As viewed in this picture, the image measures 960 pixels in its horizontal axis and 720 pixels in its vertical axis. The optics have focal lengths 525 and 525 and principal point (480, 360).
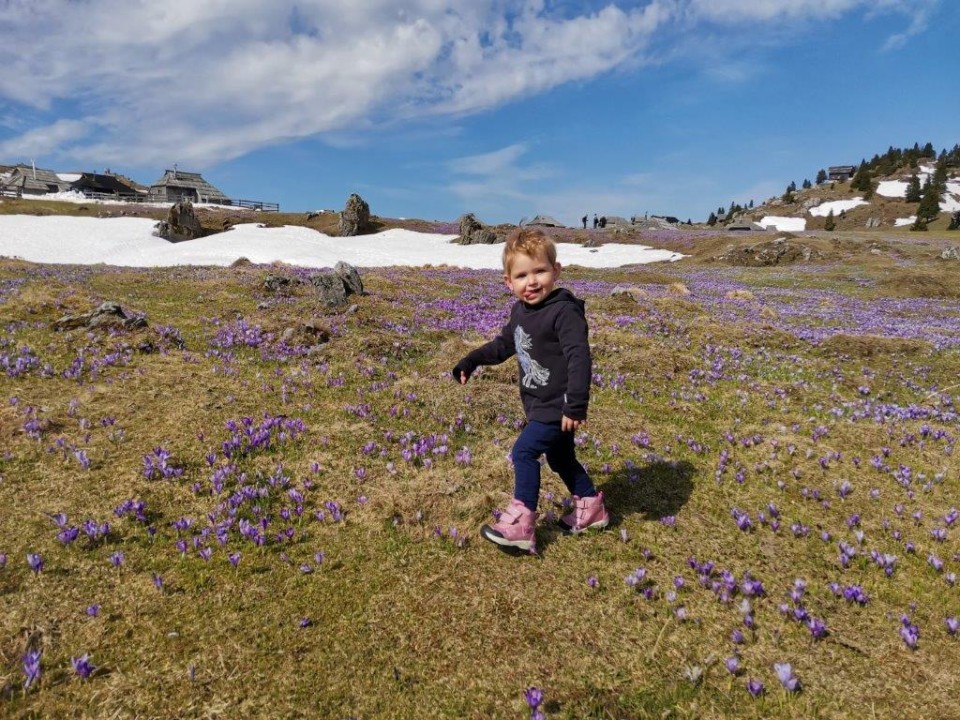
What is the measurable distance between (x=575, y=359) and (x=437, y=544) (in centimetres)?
267

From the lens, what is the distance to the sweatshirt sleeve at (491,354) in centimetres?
630

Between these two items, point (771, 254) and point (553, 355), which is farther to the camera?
point (771, 254)

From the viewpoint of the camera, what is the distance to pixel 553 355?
5652 mm

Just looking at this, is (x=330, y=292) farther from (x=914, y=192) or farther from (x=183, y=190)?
(x=914, y=192)

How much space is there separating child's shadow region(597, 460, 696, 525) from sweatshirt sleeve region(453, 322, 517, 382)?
2468 mm

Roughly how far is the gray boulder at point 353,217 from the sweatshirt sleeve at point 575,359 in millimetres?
70310

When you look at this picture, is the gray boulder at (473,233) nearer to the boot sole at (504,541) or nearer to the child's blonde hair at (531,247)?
the child's blonde hair at (531,247)

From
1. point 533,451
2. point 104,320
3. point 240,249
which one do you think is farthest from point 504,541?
point 240,249

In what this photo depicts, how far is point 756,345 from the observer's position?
628 inches

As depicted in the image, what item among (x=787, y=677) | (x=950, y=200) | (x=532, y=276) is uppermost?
(x=950, y=200)

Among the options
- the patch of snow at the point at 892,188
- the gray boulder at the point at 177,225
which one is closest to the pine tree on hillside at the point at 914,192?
the patch of snow at the point at 892,188

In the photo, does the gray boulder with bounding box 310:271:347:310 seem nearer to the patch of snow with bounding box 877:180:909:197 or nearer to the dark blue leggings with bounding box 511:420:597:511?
the dark blue leggings with bounding box 511:420:597:511

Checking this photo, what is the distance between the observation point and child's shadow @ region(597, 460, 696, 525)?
680 centimetres

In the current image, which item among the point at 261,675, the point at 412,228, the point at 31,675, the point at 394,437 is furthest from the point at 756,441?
the point at 412,228
